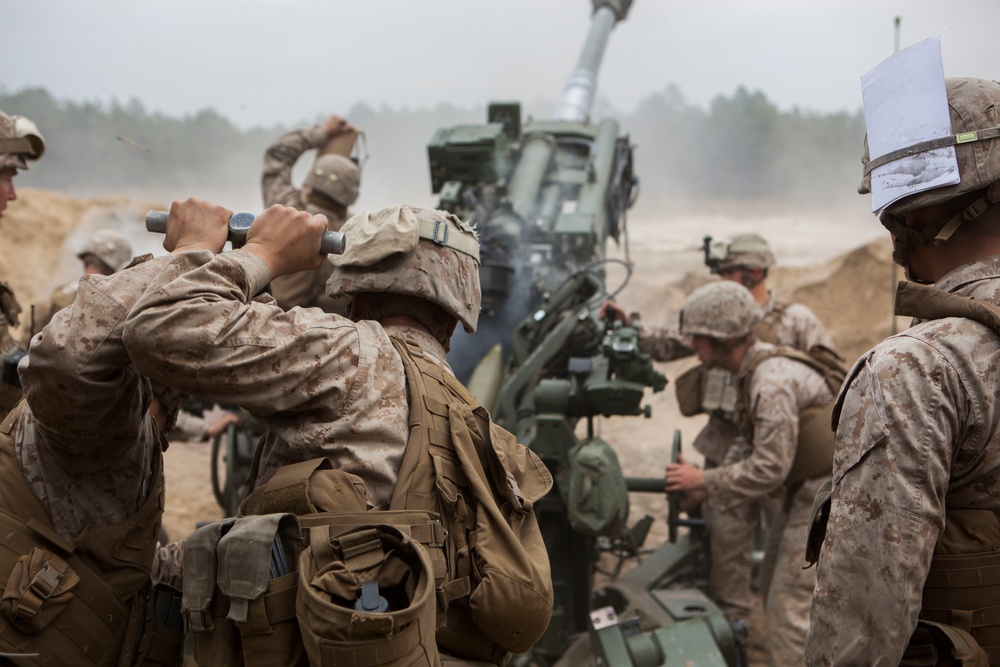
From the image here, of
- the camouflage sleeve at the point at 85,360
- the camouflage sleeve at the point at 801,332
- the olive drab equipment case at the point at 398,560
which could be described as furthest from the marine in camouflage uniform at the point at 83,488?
the camouflage sleeve at the point at 801,332

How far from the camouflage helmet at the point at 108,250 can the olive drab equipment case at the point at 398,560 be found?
4236 mm

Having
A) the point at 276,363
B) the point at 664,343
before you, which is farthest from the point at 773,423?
the point at 276,363

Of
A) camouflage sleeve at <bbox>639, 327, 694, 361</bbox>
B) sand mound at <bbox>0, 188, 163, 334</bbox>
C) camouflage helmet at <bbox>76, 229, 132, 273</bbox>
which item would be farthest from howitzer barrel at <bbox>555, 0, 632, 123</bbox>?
sand mound at <bbox>0, 188, 163, 334</bbox>

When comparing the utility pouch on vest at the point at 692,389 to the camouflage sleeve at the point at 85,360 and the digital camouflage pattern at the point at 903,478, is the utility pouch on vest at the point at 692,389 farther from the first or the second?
the camouflage sleeve at the point at 85,360

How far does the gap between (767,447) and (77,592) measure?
11.1 feet

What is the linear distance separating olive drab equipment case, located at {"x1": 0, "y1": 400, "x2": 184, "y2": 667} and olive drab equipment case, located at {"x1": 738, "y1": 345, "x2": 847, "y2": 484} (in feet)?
10.9

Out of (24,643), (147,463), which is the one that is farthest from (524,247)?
(24,643)

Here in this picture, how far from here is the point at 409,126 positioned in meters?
29.6

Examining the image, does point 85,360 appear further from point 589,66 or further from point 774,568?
point 589,66

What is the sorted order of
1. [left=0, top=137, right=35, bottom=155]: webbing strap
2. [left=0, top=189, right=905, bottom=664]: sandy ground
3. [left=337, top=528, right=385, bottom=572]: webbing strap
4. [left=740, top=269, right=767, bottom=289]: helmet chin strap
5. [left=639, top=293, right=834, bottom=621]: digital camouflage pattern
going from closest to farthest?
[left=337, top=528, right=385, bottom=572]: webbing strap < [left=0, top=137, right=35, bottom=155]: webbing strap < [left=639, top=293, right=834, bottom=621]: digital camouflage pattern < [left=740, top=269, right=767, bottom=289]: helmet chin strap < [left=0, top=189, right=905, bottom=664]: sandy ground

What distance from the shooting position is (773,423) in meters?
4.85

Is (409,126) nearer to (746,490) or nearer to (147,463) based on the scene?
(746,490)

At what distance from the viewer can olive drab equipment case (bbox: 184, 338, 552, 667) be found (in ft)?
6.27

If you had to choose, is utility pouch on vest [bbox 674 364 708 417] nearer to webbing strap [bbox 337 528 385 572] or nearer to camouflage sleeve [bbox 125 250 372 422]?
camouflage sleeve [bbox 125 250 372 422]
